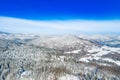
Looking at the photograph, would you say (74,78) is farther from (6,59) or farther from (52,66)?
(6,59)

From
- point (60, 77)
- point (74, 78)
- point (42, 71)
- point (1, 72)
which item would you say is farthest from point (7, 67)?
point (74, 78)

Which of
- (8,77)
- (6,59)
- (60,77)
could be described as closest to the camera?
(60,77)

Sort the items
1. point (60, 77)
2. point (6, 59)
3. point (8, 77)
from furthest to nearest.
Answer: point (6, 59) → point (8, 77) → point (60, 77)

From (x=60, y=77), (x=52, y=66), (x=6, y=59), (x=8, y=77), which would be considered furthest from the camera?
(x=6, y=59)

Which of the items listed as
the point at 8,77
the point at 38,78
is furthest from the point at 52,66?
the point at 8,77

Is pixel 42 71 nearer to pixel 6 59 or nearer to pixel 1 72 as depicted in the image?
pixel 1 72

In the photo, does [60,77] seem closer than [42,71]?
Yes

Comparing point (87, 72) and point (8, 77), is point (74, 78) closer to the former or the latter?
point (87, 72)

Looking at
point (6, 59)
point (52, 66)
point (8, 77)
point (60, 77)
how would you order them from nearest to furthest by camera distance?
point (60, 77), point (8, 77), point (52, 66), point (6, 59)

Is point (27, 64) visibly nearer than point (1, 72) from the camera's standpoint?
No
